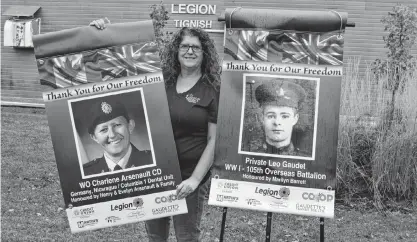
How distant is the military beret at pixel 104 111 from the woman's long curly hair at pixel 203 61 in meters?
0.39

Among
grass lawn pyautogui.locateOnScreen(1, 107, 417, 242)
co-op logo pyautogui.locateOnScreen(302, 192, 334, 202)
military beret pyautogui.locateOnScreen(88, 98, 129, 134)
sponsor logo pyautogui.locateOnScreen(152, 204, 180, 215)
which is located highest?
military beret pyautogui.locateOnScreen(88, 98, 129, 134)

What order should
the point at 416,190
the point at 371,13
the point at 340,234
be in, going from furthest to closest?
the point at 371,13, the point at 416,190, the point at 340,234

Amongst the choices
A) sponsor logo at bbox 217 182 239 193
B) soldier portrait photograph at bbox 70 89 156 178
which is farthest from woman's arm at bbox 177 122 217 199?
soldier portrait photograph at bbox 70 89 156 178

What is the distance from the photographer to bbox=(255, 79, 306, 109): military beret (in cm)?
337

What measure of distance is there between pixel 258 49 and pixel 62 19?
1384 cm

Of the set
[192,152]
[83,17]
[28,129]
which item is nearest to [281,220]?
[192,152]

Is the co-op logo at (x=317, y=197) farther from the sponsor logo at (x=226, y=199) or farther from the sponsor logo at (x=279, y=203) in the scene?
the sponsor logo at (x=226, y=199)

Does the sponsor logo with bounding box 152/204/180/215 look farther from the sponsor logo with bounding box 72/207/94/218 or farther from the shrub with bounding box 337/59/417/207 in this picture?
the shrub with bounding box 337/59/417/207

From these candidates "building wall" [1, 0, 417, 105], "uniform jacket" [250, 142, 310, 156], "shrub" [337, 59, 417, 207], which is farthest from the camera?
"building wall" [1, 0, 417, 105]

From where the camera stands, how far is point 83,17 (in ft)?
51.9

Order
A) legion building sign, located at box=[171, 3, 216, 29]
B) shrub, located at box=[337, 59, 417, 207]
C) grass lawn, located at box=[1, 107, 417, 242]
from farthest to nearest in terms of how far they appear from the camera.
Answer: legion building sign, located at box=[171, 3, 216, 29]
shrub, located at box=[337, 59, 417, 207]
grass lawn, located at box=[1, 107, 417, 242]

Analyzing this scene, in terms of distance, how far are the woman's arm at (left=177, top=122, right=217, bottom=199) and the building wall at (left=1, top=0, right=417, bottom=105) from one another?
1123 cm

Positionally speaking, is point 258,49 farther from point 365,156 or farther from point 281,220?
point 365,156

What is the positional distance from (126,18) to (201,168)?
12.9 m
